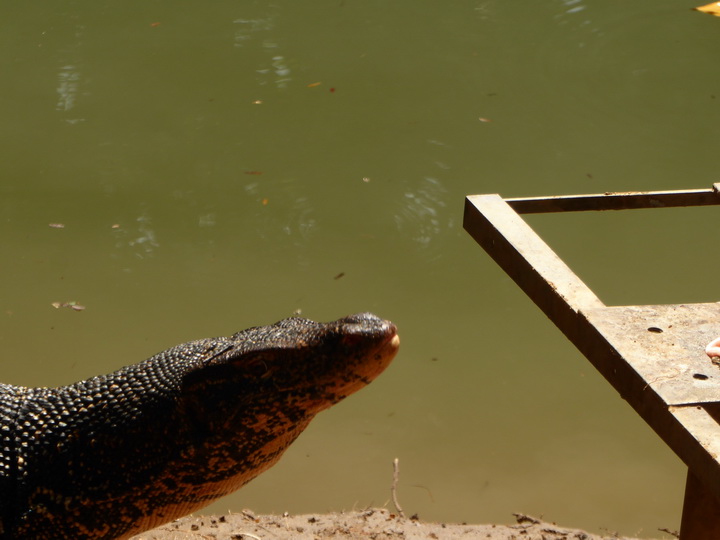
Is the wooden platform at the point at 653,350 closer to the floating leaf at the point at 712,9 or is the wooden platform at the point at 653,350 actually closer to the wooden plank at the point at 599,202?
the wooden plank at the point at 599,202

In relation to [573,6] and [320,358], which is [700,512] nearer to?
[320,358]

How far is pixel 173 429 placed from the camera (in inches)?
83.8

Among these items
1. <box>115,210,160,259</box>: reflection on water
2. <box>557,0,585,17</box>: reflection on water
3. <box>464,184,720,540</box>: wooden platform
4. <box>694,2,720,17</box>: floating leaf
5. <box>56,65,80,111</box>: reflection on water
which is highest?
<box>464,184,720,540</box>: wooden platform

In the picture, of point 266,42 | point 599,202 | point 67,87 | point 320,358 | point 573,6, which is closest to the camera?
point 320,358

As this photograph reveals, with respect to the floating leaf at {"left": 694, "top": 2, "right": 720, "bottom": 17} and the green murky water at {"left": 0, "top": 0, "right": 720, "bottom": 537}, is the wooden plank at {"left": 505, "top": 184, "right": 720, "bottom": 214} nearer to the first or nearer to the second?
the green murky water at {"left": 0, "top": 0, "right": 720, "bottom": 537}

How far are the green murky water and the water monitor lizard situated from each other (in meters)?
2.58

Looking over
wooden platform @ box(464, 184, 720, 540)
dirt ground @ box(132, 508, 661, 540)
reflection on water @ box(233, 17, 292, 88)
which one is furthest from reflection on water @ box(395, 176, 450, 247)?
wooden platform @ box(464, 184, 720, 540)

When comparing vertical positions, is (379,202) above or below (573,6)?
below

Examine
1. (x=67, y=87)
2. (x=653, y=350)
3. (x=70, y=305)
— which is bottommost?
(x=70, y=305)

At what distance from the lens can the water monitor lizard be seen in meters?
2.06

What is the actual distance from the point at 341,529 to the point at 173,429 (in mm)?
1949

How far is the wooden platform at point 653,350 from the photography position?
6.14 ft

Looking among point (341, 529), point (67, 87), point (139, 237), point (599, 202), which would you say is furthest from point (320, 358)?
point (67, 87)

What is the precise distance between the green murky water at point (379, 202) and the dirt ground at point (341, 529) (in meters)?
0.61
